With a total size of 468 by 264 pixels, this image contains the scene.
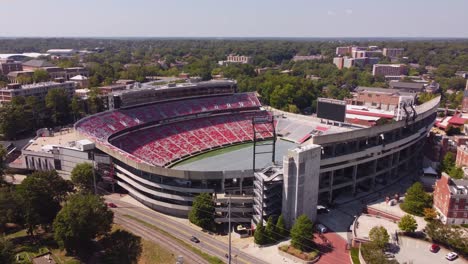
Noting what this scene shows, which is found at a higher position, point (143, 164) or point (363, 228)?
point (143, 164)

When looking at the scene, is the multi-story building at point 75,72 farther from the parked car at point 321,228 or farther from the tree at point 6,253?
the parked car at point 321,228

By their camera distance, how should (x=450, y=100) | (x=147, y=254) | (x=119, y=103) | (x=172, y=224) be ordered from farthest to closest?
1. (x=450, y=100)
2. (x=119, y=103)
3. (x=172, y=224)
4. (x=147, y=254)

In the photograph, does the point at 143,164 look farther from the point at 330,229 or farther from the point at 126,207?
the point at 330,229

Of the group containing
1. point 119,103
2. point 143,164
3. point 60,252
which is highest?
point 119,103

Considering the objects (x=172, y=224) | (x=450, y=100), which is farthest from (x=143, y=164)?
(x=450, y=100)

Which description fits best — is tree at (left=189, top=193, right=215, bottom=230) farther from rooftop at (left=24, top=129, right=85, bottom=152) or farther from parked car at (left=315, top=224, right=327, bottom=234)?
rooftop at (left=24, top=129, right=85, bottom=152)

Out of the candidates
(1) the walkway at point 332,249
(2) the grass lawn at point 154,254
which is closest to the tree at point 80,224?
(2) the grass lawn at point 154,254
